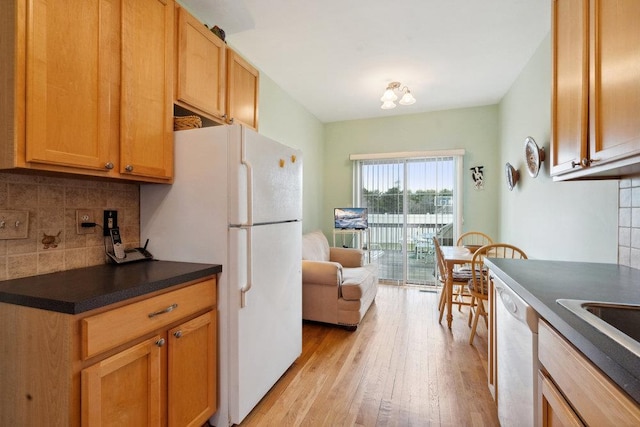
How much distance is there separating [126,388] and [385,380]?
1622 millimetres

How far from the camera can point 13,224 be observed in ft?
4.27

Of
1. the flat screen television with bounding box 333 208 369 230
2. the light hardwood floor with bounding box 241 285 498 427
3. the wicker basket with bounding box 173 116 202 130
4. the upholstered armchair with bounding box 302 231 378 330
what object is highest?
the wicker basket with bounding box 173 116 202 130

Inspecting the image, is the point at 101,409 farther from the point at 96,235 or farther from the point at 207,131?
the point at 207,131

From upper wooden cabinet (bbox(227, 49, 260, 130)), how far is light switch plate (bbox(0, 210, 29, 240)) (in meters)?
1.26

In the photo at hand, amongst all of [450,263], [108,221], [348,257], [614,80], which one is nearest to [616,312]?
[614,80]

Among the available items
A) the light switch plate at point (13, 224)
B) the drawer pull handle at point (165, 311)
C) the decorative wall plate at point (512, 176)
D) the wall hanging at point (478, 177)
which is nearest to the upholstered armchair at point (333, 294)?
the drawer pull handle at point (165, 311)

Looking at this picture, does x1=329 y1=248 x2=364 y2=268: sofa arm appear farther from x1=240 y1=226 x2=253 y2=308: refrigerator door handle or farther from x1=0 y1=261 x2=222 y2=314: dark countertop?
x1=0 y1=261 x2=222 y2=314: dark countertop

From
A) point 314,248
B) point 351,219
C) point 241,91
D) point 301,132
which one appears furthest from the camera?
point 351,219

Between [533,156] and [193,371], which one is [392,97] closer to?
[533,156]

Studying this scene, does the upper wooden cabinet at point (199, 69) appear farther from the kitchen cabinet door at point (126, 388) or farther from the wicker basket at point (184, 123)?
the kitchen cabinet door at point (126, 388)

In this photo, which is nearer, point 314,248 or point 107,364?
point 107,364

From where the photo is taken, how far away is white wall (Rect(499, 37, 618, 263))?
1.84m

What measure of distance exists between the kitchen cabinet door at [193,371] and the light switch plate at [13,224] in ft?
2.65

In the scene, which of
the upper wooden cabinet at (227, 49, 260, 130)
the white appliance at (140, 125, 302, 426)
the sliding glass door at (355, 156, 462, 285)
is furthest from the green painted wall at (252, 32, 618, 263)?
the white appliance at (140, 125, 302, 426)
